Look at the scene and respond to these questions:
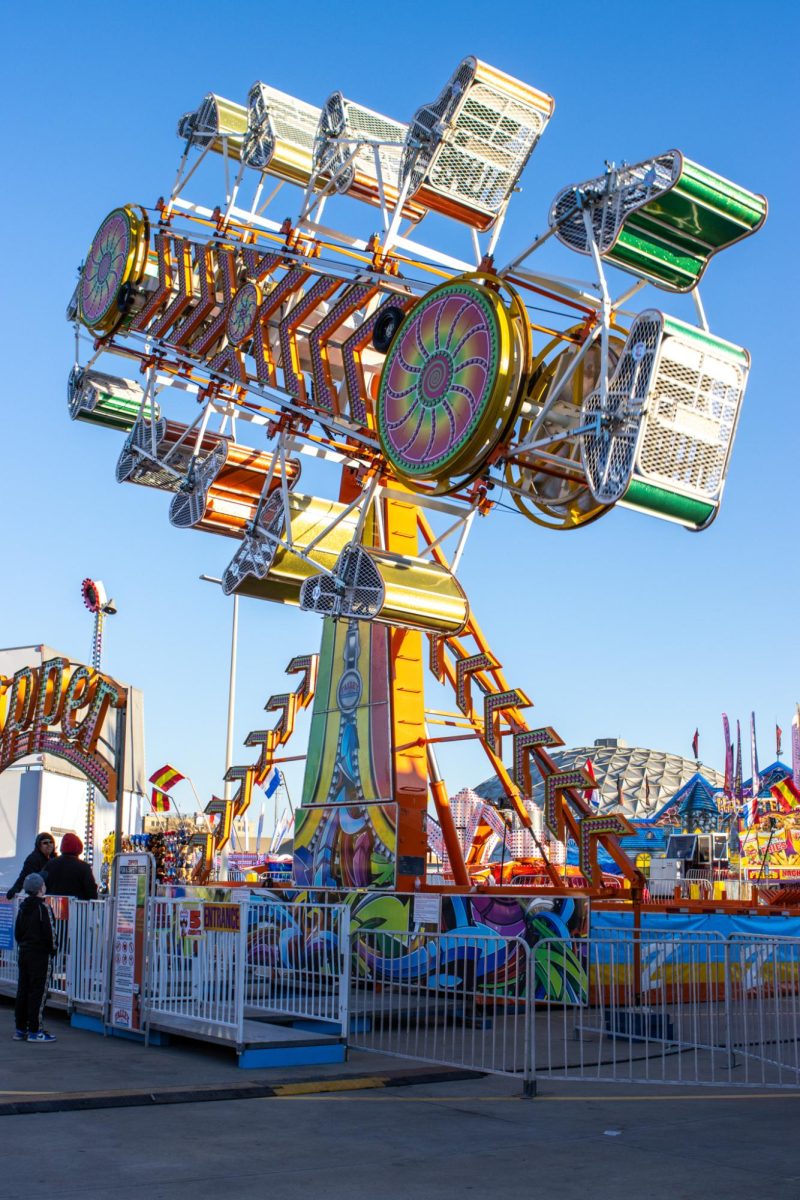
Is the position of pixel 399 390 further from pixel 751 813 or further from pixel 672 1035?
pixel 751 813

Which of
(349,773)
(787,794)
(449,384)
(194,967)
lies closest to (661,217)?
(449,384)

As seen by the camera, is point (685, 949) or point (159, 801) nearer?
point (685, 949)

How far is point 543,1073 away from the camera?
11.8 m

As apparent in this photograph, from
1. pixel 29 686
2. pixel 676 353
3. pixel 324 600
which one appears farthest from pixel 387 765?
pixel 676 353

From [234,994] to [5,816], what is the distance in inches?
1540

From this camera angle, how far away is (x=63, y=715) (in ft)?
69.9

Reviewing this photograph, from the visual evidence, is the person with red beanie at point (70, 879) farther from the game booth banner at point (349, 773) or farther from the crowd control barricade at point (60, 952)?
the game booth banner at point (349, 773)

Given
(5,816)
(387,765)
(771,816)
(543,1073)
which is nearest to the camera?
(543,1073)

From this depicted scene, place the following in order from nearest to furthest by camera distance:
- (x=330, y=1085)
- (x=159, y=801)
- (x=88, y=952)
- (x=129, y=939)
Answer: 1. (x=330, y=1085)
2. (x=129, y=939)
3. (x=88, y=952)
4. (x=159, y=801)

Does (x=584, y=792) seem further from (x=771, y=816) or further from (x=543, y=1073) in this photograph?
(x=771, y=816)

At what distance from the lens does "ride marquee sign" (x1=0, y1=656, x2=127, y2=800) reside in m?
20.5

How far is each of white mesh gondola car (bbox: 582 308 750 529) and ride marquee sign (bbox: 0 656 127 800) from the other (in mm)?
9207

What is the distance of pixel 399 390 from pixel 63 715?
9.13m

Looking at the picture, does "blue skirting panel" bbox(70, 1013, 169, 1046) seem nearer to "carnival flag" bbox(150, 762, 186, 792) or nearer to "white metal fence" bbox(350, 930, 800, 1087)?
"white metal fence" bbox(350, 930, 800, 1087)
